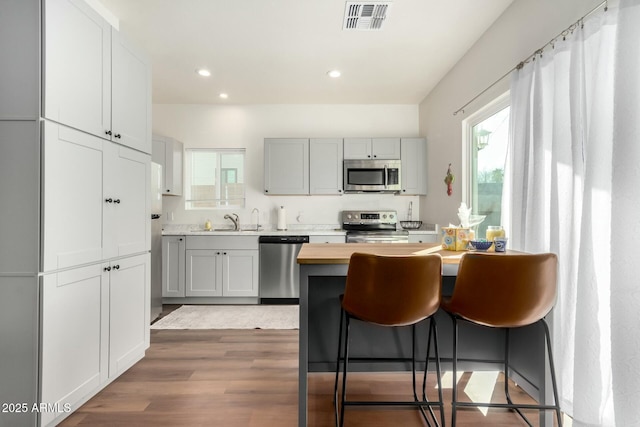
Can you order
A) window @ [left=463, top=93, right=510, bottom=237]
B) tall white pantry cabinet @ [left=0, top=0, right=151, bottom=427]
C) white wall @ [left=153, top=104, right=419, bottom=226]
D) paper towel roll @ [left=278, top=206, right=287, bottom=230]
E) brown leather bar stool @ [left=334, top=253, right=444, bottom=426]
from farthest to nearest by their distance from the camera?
1. white wall @ [left=153, top=104, right=419, bottom=226]
2. paper towel roll @ [left=278, top=206, right=287, bottom=230]
3. window @ [left=463, top=93, right=510, bottom=237]
4. tall white pantry cabinet @ [left=0, top=0, right=151, bottom=427]
5. brown leather bar stool @ [left=334, top=253, right=444, bottom=426]

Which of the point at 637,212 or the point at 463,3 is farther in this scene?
the point at 463,3

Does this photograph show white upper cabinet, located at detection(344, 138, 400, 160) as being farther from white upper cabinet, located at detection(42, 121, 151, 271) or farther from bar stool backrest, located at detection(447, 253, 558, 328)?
bar stool backrest, located at detection(447, 253, 558, 328)

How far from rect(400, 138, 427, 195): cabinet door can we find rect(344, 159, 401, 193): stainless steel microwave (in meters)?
0.14

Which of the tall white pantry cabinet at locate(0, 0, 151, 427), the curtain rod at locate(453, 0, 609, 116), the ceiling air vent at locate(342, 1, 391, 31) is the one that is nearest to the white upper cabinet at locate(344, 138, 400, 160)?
the curtain rod at locate(453, 0, 609, 116)

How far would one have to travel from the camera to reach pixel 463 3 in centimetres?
233

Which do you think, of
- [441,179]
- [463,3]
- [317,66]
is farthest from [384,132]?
[463,3]

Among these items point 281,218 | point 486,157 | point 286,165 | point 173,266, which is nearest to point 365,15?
point 486,157

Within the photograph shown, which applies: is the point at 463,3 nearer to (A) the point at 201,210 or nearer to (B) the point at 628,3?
(B) the point at 628,3

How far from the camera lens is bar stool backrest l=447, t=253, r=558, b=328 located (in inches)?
53.0

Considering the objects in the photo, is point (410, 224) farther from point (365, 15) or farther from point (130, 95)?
point (130, 95)

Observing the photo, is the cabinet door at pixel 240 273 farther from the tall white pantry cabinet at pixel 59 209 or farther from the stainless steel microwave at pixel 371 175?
the tall white pantry cabinet at pixel 59 209

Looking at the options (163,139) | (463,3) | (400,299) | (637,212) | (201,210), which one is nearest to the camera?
(637,212)

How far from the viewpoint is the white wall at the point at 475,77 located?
1.94 metres

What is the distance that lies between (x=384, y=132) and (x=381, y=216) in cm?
126
